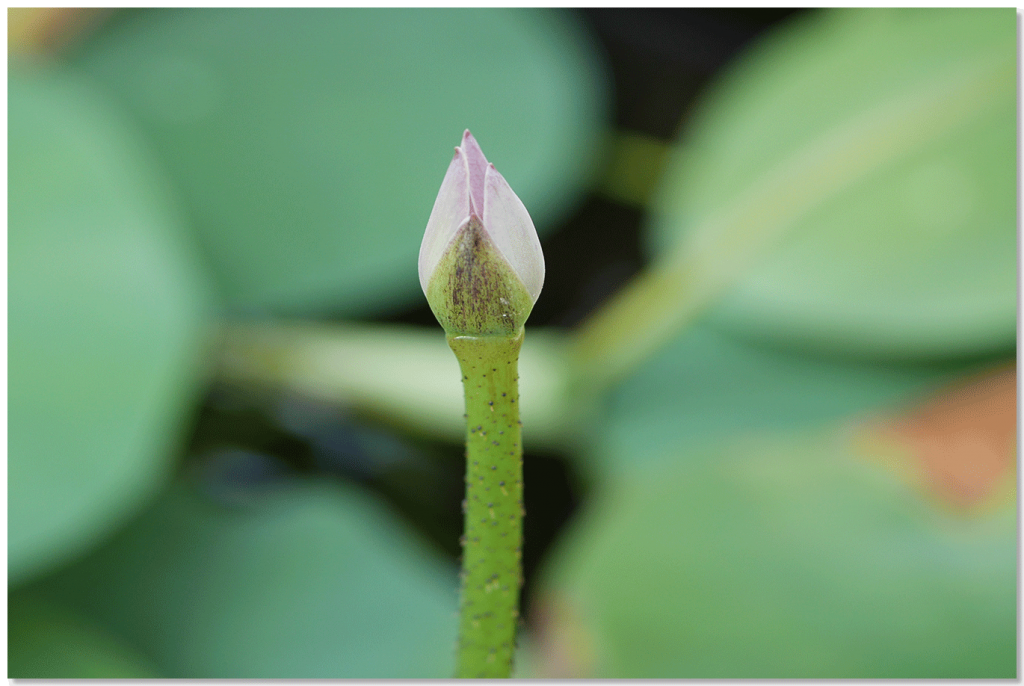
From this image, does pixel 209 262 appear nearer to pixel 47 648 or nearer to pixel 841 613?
pixel 47 648

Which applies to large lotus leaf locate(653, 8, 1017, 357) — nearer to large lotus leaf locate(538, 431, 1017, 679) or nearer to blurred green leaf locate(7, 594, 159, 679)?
large lotus leaf locate(538, 431, 1017, 679)

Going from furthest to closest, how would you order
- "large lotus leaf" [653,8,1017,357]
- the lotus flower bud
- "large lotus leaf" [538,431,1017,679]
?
"large lotus leaf" [653,8,1017,357] < "large lotus leaf" [538,431,1017,679] < the lotus flower bud

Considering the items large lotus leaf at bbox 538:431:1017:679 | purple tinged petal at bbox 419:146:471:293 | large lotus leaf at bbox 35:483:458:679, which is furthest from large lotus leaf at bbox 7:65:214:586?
purple tinged petal at bbox 419:146:471:293

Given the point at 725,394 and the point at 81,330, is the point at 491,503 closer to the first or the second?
the point at 81,330

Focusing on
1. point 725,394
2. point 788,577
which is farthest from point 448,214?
point 725,394

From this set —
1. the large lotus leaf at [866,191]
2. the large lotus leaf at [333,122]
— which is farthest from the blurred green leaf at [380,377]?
the large lotus leaf at [866,191]

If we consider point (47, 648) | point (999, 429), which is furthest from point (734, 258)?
point (47, 648)
